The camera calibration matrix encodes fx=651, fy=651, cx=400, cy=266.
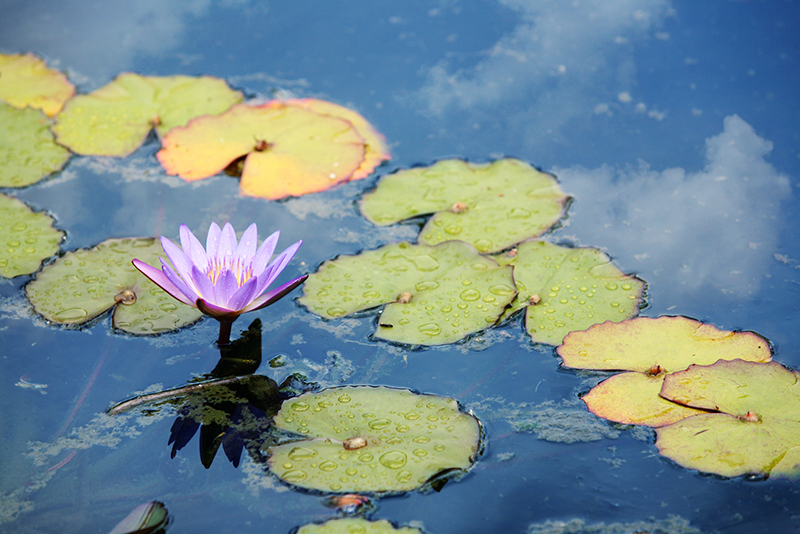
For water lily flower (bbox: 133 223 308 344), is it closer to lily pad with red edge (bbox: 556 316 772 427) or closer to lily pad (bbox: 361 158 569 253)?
lily pad (bbox: 361 158 569 253)

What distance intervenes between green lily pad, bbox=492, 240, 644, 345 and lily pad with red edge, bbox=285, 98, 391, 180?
35.8 inches

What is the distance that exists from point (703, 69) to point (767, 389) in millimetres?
2310

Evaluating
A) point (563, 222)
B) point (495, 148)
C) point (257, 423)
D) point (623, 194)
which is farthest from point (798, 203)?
point (257, 423)

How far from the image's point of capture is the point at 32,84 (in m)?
3.80

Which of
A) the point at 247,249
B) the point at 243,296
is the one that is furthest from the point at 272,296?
the point at 247,249

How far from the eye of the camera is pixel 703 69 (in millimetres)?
3770

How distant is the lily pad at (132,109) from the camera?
3.46 m

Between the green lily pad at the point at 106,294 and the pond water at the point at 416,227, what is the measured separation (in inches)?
2.4

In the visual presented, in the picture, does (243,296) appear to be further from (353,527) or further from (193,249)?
(353,527)

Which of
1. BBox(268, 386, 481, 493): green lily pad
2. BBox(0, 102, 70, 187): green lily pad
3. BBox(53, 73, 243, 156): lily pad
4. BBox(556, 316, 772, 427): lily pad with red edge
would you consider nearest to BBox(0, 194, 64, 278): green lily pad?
BBox(0, 102, 70, 187): green lily pad

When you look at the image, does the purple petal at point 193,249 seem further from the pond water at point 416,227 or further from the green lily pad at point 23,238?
the green lily pad at point 23,238

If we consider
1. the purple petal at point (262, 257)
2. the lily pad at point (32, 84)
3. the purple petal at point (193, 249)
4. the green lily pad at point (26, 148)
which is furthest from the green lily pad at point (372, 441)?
the lily pad at point (32, 84)

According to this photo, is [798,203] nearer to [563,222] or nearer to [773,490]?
[563,222]

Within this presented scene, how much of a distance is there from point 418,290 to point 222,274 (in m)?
0.81
